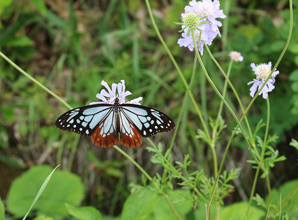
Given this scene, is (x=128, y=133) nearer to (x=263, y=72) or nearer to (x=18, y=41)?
(x=263, y=72)

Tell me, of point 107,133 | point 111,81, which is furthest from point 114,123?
point 111,81

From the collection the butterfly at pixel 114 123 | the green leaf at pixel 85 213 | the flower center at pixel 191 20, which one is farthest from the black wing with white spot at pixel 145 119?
the green leaf at pixel 85 213

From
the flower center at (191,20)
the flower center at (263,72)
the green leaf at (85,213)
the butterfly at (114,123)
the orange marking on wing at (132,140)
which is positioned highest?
the flower center at (191,20)

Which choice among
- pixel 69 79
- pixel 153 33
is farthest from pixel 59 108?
pixel 153 33

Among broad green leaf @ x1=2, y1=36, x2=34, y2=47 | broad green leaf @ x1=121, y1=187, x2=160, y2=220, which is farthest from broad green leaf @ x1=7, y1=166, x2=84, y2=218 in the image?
broad green leaf @ x1=2, y1=36, x2=34, y2=47

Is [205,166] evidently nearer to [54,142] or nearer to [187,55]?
[187,55]

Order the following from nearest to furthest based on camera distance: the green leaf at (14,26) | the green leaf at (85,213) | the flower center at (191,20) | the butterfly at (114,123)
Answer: the flower center at (191,20) → the butterfly at (114,123) → the green leaf at (85,213) → the green leaf at (14,26)

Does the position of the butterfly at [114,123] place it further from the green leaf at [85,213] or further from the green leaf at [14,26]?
the green leaf at [14,26]
